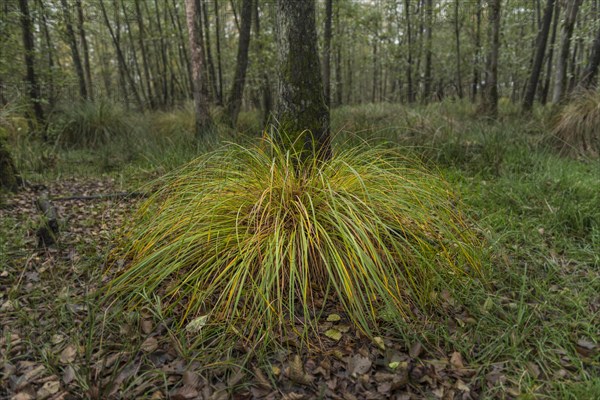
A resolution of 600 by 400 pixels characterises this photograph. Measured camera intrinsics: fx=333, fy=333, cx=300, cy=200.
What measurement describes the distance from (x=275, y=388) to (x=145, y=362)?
653mm

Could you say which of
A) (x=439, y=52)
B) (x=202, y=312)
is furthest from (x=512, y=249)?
(x=439, y=52)

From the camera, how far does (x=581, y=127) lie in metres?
4.73

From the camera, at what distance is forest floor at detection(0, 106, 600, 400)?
1503 mm

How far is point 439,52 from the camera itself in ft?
48.9

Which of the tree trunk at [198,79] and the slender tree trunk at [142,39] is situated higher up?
the slender tree trunk at [142,39]

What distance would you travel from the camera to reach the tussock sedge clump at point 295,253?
5.80 ft

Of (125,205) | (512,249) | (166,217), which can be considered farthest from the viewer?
(125,205)

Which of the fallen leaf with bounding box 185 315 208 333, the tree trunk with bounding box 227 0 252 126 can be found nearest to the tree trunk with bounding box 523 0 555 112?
the tree trunk with bounding box 227 0 252 126

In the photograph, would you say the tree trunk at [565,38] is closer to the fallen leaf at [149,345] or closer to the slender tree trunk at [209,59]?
the fallen leaf at [149,345]

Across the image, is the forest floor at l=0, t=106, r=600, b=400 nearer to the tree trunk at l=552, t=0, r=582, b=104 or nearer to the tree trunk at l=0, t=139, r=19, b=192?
the tree trunk at l=0, t=139, r=19, b=192

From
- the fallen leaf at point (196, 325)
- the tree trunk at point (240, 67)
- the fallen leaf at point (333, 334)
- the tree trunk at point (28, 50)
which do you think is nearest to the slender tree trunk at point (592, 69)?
the tree trunk at point (240, 67)

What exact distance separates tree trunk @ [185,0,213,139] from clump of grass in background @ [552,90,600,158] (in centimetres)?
541

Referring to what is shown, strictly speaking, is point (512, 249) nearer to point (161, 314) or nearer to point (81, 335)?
point (161, 314)

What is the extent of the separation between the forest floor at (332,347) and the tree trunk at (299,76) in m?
1.63
